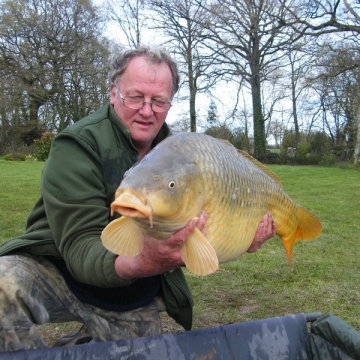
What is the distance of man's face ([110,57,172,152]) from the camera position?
1325 mm

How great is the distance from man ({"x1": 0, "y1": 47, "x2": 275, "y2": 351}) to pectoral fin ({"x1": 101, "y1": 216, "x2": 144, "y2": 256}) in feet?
0.49

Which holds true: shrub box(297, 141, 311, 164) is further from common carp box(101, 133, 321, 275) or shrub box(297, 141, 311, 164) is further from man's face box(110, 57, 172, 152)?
common carp box(101, 133, 321, 275)

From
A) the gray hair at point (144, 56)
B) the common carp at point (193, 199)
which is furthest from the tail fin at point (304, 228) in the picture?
the gray hair at point (144, 56)

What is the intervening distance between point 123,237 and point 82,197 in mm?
398

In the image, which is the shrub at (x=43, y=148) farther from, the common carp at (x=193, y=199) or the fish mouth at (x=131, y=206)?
the fish mouth at (x=131, y=206)

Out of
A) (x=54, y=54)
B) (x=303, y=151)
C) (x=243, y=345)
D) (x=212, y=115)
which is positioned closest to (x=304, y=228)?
(x=243, y=345)

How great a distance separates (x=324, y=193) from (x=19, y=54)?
45.8ft

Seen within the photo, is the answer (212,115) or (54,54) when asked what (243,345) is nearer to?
(212,115)

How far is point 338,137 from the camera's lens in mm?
15938

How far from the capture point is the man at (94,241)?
3.69 feet

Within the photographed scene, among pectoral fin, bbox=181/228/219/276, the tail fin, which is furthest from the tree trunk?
pectoral fin, bbox=181/228/219/276

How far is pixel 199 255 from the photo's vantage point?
0.80 metres

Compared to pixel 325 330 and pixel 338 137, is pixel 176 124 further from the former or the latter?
pixel 325 330

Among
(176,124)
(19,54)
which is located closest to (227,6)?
(176,124)
